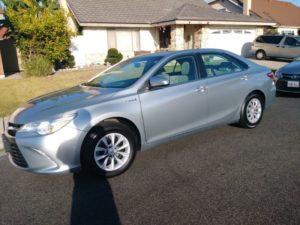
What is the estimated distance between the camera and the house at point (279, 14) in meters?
30.1

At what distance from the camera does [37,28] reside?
48.9 feet

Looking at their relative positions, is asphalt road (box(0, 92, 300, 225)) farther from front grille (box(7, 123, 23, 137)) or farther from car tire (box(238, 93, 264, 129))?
front grille (box(7, 123, 23, 137))

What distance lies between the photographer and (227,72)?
197 inches

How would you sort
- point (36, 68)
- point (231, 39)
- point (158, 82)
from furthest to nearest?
point (231, 39), point (36, 68), point (158, 82)

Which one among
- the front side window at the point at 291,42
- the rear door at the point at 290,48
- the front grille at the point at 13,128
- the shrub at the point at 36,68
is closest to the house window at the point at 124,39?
the shrub at the point at 36,68

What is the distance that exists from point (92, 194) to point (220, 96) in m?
2.58

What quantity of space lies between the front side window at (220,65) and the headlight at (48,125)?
243 cm

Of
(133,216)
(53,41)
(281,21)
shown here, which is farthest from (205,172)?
(281,21)

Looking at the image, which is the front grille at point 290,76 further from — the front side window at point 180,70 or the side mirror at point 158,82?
the side mirror at point 158,82

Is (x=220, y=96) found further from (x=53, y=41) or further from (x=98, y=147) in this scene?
(x=53, y=41)

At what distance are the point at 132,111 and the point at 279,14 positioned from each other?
111 ft

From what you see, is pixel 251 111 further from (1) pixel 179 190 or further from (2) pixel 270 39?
(2) pixel 270 39

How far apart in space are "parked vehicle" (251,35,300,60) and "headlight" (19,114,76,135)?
716 inches

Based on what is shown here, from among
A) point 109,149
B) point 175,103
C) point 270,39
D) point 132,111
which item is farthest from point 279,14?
point 109,149
